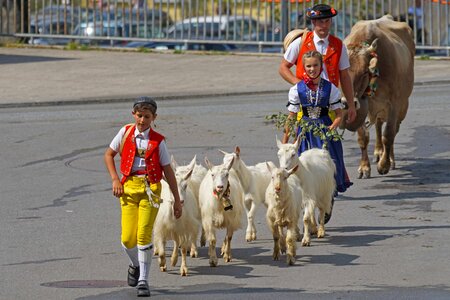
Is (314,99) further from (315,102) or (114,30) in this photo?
(114,30)

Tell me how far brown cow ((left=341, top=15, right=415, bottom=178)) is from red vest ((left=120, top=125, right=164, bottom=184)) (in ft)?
17.7

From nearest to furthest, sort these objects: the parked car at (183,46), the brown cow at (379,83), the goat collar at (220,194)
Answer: the goat collar at (220,194), the brown cow at (379,83), the parked car at (183,46)

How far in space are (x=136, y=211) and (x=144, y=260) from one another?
44cm

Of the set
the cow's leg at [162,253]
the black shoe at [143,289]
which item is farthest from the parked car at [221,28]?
the black shoe at [143,289]

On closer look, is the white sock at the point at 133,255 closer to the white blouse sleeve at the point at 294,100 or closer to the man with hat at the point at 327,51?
the white blouse sleeve at the point at 294,100

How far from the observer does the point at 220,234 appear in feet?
43.3

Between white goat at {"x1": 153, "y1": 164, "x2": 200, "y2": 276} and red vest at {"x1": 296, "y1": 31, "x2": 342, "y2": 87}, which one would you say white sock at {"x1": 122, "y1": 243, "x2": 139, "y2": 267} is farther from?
red vest at {"x1": 296, "y1": 31, "x2": 342, "y2": 87}

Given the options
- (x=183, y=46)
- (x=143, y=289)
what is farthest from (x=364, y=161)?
(x=183, y=46)

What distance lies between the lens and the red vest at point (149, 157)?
34.8 ft

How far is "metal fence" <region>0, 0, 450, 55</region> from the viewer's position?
3161cm

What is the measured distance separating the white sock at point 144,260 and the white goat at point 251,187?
7.20 ft

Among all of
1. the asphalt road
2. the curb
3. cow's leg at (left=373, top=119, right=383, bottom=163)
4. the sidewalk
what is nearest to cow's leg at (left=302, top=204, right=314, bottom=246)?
the asphalt road

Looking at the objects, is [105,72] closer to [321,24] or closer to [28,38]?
[28,38]

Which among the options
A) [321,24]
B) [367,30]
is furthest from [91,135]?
[321,24]
